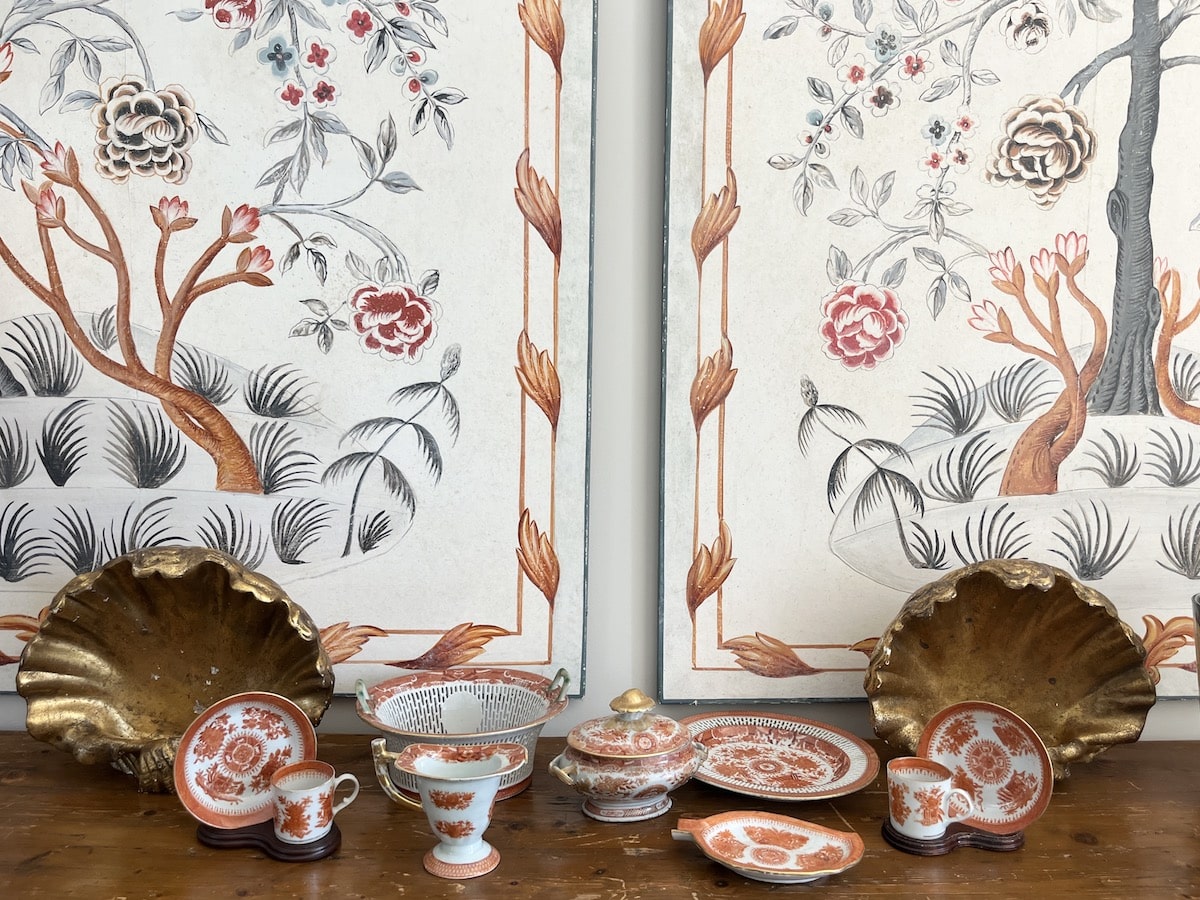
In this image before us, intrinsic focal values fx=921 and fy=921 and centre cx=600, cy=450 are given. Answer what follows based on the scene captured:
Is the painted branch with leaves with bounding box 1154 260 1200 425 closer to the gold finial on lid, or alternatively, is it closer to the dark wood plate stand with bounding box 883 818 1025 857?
the dark wood plate stand with bounding box 883 818 1025 857

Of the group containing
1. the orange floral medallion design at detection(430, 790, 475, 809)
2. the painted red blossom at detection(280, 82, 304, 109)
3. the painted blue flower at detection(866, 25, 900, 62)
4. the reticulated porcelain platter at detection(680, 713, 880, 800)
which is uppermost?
the painted blue flower at detection(866, 25, 900, 62)

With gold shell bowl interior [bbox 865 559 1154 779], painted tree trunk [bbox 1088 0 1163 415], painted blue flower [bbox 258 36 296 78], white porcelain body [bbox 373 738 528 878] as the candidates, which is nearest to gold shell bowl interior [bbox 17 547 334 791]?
white porcelain body [bbox 373 738 528 878]

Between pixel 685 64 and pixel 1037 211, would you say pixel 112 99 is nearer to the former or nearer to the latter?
pixel 685 64

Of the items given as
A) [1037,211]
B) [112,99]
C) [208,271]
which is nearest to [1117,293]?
[1037,211]

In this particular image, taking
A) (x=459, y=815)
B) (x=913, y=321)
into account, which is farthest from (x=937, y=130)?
(x=459, y=815)

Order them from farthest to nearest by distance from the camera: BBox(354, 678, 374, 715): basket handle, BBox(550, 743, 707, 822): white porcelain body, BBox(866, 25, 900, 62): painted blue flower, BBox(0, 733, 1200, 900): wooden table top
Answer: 1. BBox(866, 25, 900, 62): painted blue flower
2. BBox(354, 678, 374, 715): basket handle
3. BBox(550, 743, 707, 822): white porcelain body
4. BBox(0, 733, 1200, 900): wooden table top

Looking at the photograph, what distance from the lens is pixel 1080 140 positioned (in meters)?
A: 1.28

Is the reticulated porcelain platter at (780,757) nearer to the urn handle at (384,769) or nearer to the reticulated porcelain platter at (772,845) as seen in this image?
the reticulated porcelain platter at (772,845)

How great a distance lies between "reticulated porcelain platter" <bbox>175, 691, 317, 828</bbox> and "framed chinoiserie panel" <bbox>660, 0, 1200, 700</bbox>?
503mm

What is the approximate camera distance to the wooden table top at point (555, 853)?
937 millimetres

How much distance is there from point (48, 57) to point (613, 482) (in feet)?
3.12

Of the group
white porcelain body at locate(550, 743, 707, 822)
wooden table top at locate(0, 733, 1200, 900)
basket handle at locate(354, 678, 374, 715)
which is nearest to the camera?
wooden table top at locate(0, 733, 1200, 900)

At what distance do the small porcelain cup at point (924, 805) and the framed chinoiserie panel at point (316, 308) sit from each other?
469 millimetres

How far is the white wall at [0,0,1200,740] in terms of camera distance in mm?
1280
